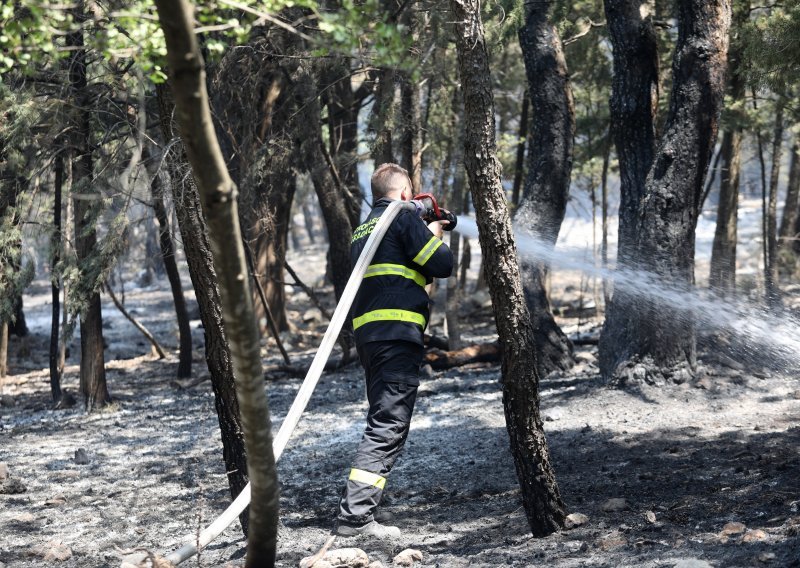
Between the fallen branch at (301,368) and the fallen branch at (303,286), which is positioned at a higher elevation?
the fallen branch at (303,286)

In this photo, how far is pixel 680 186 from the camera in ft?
28.0

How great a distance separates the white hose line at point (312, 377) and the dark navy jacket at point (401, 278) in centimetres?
11

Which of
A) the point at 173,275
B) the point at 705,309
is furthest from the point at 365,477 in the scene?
the point at 173,275

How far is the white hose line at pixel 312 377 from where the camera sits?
413 centimetres

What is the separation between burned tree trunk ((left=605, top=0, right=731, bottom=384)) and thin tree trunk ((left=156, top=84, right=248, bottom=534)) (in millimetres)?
4876

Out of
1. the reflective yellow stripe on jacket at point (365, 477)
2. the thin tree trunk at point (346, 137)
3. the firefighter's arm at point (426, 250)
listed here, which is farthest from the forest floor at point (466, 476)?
the thin tree trunk at point (346, 137)

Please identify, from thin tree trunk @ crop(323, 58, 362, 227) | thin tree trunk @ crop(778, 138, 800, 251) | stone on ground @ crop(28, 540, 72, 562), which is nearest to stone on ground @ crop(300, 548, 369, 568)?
stone on ground @ crop(28, 540, 72, 562)

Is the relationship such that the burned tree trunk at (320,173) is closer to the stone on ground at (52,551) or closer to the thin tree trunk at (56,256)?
the thin tree trunk at (56,256)

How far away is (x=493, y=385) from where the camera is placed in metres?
10.3

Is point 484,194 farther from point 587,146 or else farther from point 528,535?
point 587,146

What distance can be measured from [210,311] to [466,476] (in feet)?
8.81

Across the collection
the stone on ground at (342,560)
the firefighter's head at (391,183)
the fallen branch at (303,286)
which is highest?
the firefighter's head at (391,183)

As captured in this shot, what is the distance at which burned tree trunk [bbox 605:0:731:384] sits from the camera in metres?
8.38

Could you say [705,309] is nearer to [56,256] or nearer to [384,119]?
[384,119]
